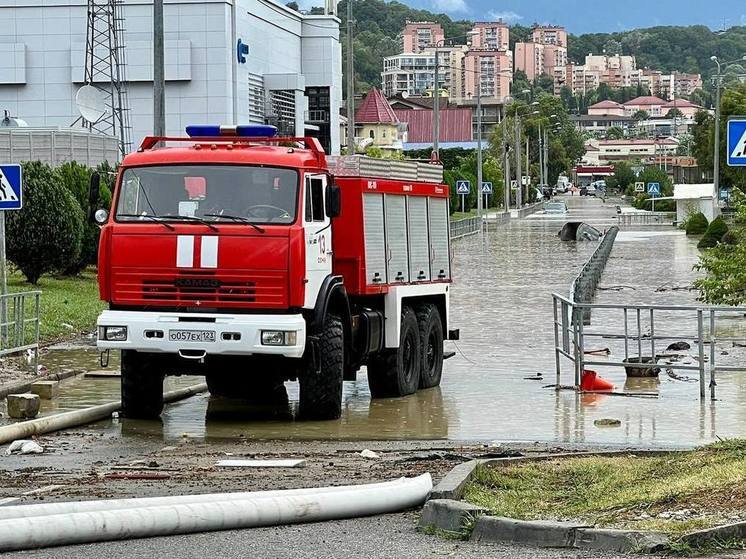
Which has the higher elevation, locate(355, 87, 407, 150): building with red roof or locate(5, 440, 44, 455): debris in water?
locate(355, 87, 407, 150): building with red roof

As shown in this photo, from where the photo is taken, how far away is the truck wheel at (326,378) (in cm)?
1593

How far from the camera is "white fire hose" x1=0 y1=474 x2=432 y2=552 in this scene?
884 cm

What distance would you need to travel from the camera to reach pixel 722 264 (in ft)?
68.9

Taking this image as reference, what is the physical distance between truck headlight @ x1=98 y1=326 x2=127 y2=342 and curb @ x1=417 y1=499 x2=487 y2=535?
6300 mm

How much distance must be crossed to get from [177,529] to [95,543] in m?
0.53

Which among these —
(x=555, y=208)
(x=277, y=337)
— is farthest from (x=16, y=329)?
(x=555, y=208)

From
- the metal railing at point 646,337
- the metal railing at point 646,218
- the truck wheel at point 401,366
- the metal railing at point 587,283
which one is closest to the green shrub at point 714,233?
the metal railing at point 587,283

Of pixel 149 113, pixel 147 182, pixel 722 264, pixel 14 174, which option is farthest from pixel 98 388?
pixel 149 113

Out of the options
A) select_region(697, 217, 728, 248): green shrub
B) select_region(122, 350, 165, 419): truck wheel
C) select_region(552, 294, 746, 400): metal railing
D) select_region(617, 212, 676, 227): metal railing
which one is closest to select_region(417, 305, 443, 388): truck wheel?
select_region(552, 294, 746, 400): metal railing

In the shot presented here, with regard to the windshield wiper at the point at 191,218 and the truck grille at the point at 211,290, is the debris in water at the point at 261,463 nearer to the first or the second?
the truck grille at the point at 211,290

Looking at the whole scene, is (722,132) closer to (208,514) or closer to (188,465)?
(188,465)

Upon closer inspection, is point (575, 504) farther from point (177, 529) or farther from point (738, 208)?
point (738, 208)

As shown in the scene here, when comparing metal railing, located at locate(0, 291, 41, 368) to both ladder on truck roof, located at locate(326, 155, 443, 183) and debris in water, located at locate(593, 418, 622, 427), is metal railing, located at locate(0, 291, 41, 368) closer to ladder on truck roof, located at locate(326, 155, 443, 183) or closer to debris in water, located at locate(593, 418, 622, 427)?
ladder on truck roof, located at locate(326, 155, 443, 183)

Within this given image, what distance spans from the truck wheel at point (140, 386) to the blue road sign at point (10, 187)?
482 centimetres
